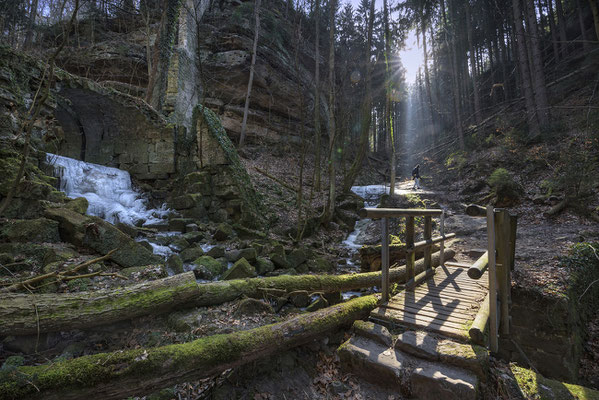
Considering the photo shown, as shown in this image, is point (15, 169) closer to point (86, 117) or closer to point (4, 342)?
point (4, 342)

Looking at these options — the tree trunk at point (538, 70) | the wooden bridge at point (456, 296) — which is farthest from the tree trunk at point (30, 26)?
the tree trunk at point (538, 70)

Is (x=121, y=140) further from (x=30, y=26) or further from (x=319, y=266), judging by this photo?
(x=30, y=26)

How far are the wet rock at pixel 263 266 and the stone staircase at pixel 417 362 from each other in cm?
360

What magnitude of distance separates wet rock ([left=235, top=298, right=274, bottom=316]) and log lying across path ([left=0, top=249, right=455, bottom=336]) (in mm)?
310

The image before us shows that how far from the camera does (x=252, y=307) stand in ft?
13.7

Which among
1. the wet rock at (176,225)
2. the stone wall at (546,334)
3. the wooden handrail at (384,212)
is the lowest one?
the stone wall at (546,334)

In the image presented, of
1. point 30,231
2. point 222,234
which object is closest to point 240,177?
point 222,234

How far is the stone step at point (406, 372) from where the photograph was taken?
248cm

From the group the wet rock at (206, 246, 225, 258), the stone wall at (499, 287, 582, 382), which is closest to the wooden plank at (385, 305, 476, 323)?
the stone wall at (499, 287, 582, 382)

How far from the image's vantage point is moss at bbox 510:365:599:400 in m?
2.63

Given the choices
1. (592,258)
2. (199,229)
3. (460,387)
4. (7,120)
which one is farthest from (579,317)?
(7,120)

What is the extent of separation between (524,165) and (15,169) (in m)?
19.7

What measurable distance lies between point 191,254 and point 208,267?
84cm

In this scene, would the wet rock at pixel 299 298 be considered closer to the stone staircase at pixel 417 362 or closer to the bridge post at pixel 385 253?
the bridge post at pixel 385 253
